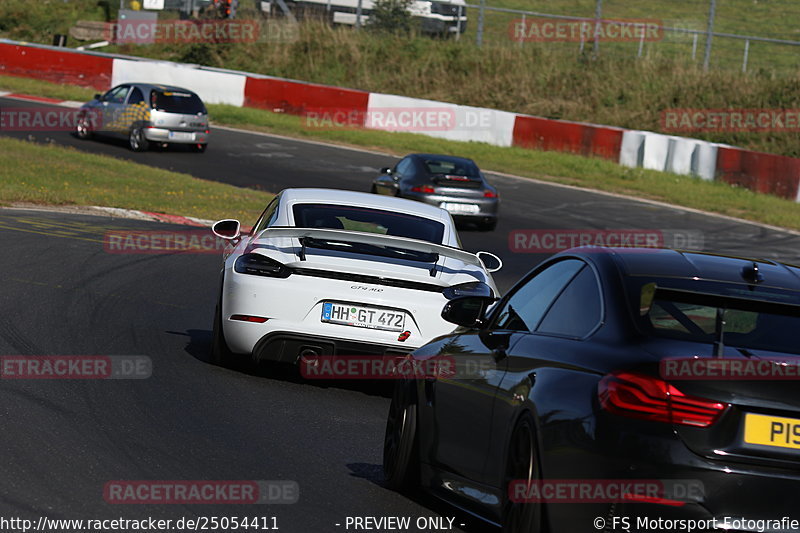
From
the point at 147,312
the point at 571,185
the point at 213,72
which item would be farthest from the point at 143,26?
the point at 147,312

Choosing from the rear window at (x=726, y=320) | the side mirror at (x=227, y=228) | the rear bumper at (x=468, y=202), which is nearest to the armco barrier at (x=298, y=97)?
the rear bumper at (x=468, y=202)

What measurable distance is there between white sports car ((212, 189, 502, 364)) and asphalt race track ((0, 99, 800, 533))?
398 millimetres

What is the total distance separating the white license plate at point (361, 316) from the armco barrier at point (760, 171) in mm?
23236

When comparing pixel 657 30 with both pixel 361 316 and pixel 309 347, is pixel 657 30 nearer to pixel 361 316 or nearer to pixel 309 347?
pixel 361 316

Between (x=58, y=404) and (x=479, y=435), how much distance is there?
328cm

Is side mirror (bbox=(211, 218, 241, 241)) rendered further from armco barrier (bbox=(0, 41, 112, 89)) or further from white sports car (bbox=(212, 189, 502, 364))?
armco barrier (bbox=(0, 41, 112, 89))

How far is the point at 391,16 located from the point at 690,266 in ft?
144

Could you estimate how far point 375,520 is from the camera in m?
5.92

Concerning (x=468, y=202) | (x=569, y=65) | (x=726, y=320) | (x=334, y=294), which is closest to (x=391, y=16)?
(x=569, y=65)

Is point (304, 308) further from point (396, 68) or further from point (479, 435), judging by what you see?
point (396, 68)

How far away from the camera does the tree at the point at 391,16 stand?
4769cm

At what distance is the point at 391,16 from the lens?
48.0 meters

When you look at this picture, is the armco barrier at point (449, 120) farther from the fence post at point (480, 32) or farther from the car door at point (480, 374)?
the car door at point (480, 374)

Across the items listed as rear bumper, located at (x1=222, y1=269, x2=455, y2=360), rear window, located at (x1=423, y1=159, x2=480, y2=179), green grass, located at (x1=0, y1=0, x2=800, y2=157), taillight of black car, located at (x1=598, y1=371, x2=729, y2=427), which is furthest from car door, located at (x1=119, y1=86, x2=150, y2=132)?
taillight of black car, located at (x1=598, y1=371, x2=729, y2=427)
